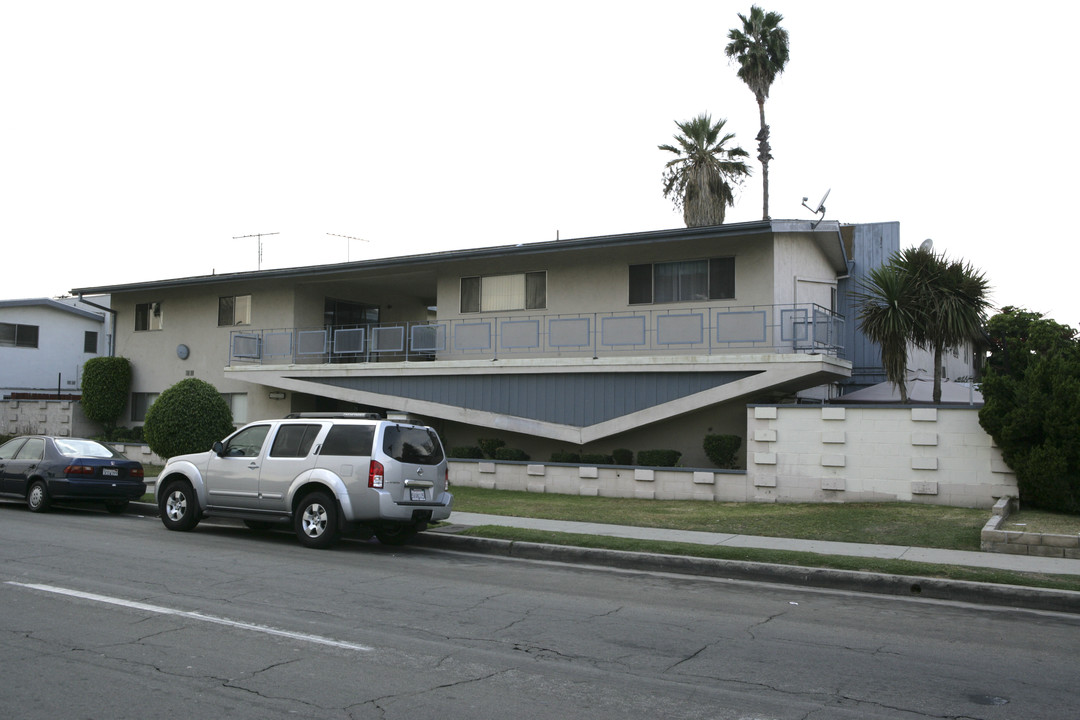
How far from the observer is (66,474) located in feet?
51.1

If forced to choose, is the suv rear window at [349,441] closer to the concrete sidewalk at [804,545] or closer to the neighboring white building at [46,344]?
the concrete sidewalk at [804,545]

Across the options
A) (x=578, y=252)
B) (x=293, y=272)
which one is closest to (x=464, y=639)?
(x=578, y=252)

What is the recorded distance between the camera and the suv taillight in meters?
11.8

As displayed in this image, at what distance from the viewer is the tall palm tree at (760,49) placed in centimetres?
3625

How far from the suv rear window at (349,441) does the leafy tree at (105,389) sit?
→ 20008 mm

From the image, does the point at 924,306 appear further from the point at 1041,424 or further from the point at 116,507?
the point at 116,507

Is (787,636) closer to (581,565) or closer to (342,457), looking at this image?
(581,565)

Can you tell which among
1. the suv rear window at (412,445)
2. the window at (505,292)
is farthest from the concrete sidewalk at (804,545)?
the window at (505,292)

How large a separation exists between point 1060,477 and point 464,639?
10.9 metres

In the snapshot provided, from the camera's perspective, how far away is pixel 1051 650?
7.31 m

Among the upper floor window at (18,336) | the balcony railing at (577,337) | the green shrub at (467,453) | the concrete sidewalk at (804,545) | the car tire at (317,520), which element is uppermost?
the upper floor window at (18,336)

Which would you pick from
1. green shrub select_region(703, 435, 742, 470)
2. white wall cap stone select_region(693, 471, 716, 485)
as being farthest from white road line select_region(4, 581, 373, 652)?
green shrub select_region(703, 435, 742, 470)

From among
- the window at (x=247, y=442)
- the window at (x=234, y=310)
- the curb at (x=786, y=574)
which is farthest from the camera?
the window at (x=234, y=310)

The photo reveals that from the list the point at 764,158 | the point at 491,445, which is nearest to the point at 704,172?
the point at 764,158
